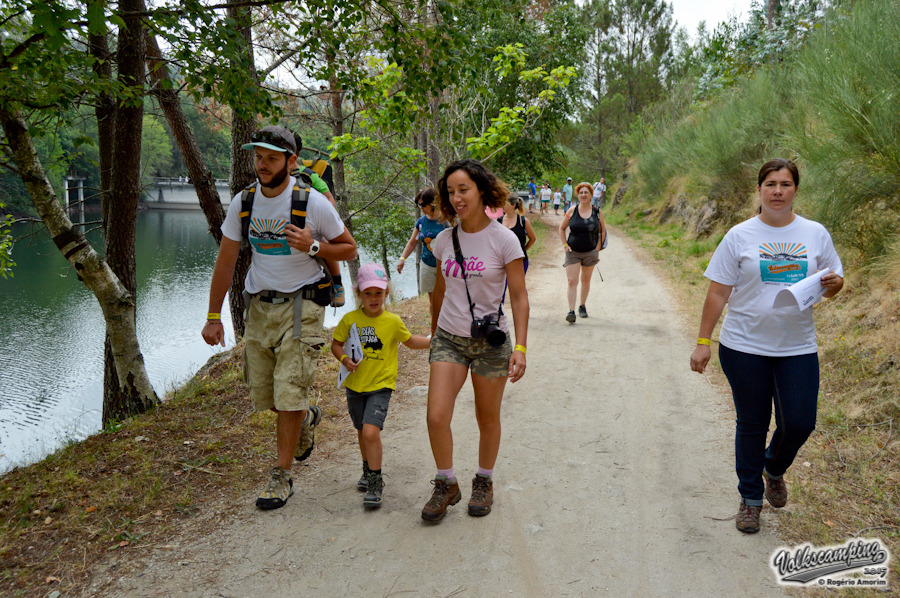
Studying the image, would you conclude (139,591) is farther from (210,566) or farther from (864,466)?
(864,466)

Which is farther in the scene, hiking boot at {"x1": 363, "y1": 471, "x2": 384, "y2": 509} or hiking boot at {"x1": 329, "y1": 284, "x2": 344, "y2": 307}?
hiking boot at {"x1": 329, "y1": 284, "x2": 344, "y2": 307}

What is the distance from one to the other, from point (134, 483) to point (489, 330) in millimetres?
2531

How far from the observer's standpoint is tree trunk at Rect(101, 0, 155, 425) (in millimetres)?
5926

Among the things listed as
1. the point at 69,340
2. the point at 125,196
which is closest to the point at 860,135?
the point at 125,196

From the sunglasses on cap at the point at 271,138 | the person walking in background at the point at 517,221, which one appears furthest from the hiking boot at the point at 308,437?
the person walking in background at the point at 517,221

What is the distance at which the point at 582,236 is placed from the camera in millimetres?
8617

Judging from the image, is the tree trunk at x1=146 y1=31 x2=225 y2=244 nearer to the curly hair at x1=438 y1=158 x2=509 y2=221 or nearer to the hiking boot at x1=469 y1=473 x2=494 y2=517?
Answer: the curly hair at x1=438 y1=158 x2=509 y2=221

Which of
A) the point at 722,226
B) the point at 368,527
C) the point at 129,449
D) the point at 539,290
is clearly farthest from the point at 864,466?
the point at 722,226

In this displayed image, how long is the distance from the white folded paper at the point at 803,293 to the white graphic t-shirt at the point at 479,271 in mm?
1333

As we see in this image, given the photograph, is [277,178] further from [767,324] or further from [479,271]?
[767,324]

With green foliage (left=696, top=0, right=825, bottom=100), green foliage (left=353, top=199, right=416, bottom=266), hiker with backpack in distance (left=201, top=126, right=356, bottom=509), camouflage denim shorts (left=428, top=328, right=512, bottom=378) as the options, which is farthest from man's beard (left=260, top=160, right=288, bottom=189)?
green foliage (left=353, top=199, right=416, bottom=266)

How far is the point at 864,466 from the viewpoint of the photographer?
4137 millimetres

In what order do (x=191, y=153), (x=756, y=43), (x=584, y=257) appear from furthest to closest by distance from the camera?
1. (x=756, y=43)
2. (x=584, y=257)
3. (x=191, y=153)

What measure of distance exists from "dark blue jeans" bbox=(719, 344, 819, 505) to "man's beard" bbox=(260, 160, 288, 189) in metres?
2.62
